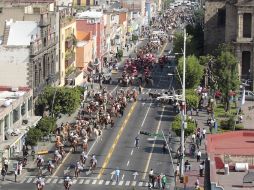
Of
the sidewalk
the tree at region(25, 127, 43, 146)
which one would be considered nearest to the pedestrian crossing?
the sidewalk

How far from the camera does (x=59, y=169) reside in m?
66.1

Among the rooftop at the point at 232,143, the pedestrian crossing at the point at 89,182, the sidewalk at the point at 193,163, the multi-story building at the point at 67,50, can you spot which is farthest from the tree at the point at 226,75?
the rooftop at the point at 232,143

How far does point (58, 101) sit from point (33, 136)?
1261 centimetres

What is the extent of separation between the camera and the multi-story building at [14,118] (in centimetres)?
6844

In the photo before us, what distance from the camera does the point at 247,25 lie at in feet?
351

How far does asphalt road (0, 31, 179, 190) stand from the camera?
62188mm

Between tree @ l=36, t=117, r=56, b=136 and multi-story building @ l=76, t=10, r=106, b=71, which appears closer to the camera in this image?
tree @ l=36, t=117, r=56, b=136

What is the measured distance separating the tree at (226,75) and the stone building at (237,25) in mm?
10946

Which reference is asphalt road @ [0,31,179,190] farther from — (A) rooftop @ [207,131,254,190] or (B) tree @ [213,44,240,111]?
(A) rooftop @ [207,131,254,190]

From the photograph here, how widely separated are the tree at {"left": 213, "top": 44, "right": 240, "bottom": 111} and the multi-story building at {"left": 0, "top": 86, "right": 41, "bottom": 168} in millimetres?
22497

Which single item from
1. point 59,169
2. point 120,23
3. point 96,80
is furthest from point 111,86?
point 120,23

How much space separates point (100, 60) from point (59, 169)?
6719 cm

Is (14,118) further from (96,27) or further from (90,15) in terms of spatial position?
(90,15)

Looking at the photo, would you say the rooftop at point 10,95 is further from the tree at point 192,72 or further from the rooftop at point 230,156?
the rooftop at point 230,156
